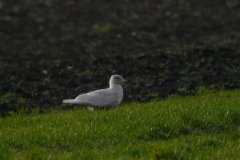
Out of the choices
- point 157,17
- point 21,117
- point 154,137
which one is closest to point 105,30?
point 157,17

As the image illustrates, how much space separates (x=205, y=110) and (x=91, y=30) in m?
13.2

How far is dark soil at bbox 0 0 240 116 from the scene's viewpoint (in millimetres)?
12234

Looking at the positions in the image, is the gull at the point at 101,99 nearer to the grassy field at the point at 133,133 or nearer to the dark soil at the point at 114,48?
the grassy field at the point at 133,133

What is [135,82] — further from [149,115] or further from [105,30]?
[105,30]

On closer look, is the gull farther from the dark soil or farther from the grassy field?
the dark soil

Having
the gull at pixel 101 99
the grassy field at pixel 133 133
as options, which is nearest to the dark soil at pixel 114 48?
the gull at pixel 101 99

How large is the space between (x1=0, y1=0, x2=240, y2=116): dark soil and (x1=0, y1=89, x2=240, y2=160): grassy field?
190 cm

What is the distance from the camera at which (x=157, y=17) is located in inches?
908

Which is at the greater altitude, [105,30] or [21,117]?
[105,30]

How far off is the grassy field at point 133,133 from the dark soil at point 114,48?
1899 millimetres

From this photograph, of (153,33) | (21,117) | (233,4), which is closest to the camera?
(21,117)

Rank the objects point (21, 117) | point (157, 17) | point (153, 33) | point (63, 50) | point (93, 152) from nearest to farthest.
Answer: point (93, 152) → point (21, 117) → point (63, 50) → point (153, 33) → point (157, 17)

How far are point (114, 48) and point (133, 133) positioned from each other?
1008cm

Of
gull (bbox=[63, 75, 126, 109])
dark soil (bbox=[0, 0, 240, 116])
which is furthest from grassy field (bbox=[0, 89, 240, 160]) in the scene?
dark soil (bbox=[0, 0, 240, 116])
